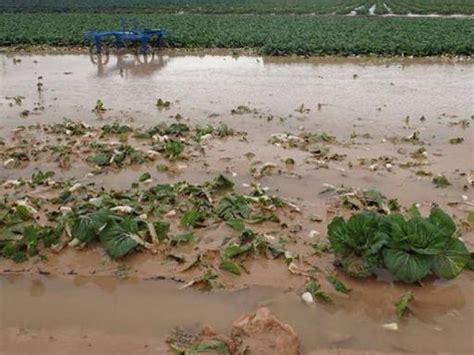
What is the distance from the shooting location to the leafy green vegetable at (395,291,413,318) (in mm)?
3957

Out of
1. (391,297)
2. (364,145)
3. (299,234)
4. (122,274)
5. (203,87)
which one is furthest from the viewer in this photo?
(203,87)

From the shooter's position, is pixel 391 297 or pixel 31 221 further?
pixel 31 221

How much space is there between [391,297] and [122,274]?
217 centimetres

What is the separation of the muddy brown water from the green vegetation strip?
1.56 meters

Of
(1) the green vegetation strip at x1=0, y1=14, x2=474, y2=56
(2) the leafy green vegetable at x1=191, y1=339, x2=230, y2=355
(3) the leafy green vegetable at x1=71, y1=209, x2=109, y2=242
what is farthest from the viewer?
(1) the green vegetation strip at x1=0, y1=14, x2=474, y2=56

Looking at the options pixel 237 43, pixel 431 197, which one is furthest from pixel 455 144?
pixel 237 43

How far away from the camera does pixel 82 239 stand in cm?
477

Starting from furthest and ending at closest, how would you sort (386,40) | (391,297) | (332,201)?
(386,40) → (332,201) → (391,297)

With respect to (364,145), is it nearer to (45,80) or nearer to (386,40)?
(45,80)

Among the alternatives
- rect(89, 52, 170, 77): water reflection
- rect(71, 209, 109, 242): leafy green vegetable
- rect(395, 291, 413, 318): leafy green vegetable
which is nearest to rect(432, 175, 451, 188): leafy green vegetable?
rect(395, 291, 413, 318): leafy green vegetable

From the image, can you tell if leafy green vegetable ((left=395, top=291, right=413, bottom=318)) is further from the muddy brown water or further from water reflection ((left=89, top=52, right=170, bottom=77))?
water reflection ((left=89, top=52, right=170, bottom=77))

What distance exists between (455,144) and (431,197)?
2148mm

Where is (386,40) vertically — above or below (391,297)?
above

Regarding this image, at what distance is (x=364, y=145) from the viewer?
7.71 metres
